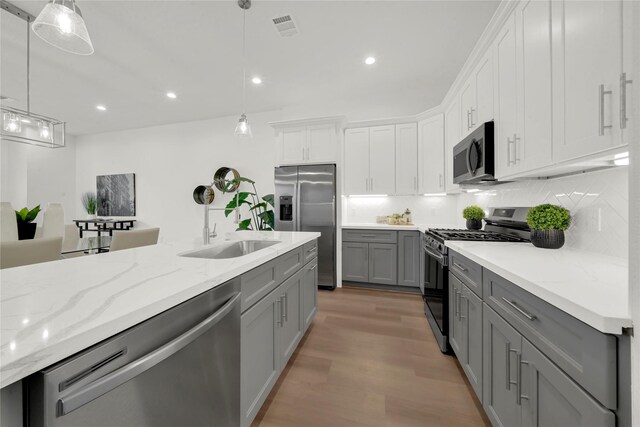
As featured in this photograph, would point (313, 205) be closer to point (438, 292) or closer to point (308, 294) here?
point (308, 294)

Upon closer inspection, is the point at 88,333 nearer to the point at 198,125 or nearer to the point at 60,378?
the point at 60,378

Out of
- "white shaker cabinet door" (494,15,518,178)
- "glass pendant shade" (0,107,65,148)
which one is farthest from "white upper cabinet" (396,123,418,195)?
"glass pendant shade" (0,107,65,148)

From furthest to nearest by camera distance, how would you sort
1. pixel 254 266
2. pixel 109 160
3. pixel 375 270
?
pixel 109 160
pixel 375 270
pixel 254 266

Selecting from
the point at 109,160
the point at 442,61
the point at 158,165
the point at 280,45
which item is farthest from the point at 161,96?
the point at 442,61

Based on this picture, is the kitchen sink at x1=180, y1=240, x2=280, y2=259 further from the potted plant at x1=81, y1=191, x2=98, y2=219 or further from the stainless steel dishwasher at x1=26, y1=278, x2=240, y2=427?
the potted plant at x1=81, y1=191, x2=98, y2=219

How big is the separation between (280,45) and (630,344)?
3465 millimetres

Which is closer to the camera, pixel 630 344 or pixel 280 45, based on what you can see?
pixel 630 344

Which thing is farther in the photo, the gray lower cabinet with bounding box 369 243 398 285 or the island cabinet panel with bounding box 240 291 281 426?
the gray lower cabinet with bounding box 369 243 398 285

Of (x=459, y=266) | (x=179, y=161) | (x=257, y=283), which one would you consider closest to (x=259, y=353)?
(x=257, y=283)

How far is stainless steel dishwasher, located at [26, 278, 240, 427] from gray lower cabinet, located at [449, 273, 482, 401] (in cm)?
132

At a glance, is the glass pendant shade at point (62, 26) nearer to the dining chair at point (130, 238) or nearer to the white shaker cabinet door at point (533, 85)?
the dining chair at point (130, 238)

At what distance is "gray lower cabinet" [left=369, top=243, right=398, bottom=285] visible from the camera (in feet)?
11.8

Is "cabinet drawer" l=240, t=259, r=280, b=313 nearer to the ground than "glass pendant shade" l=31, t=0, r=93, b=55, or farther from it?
nearer to the ground

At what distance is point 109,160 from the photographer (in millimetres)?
6277
